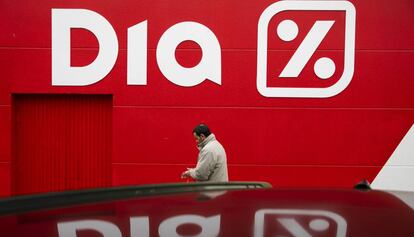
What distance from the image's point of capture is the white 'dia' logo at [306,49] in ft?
18.1

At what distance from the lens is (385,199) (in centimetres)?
170

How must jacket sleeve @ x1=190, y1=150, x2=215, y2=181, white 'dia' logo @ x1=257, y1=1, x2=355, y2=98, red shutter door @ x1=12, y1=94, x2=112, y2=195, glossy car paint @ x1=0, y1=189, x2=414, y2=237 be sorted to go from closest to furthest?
glossy car paint @ x1=0, y1=189, x2=414, y2=237, jacket sleeve @ x1=190, y1=150, x2=215, y2=181, white 'dia' logo @ x1=257, y1=1, x2=355, y2=98, red shutter door @ x1=12, y1=94, x2=112, y2=195

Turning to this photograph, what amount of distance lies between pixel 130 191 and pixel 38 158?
4.49 m

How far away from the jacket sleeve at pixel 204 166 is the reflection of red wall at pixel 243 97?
1.31 meters

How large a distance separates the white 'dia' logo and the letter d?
2.10m

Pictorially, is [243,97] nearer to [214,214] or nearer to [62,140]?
[62,140]

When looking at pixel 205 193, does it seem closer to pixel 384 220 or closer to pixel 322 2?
pixel 384 220

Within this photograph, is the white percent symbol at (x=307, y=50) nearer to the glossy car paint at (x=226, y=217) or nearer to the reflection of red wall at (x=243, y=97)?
the reflection of red wall at (x=243, y=97)

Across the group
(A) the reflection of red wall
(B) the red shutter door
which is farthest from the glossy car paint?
(B) the red shutter door

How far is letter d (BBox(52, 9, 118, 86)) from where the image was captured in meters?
5.55

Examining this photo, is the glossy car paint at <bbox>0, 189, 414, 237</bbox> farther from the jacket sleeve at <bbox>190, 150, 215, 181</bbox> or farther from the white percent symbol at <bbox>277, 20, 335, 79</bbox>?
the white percent symbol at <bbox>277, 20, 335, 79</bbox>

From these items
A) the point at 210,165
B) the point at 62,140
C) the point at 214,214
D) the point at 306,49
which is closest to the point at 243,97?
the point at 306,49

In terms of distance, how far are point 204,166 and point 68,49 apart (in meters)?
2.75

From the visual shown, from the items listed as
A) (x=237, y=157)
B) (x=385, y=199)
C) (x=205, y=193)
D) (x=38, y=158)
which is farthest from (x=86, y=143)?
(x=385, y=199)
